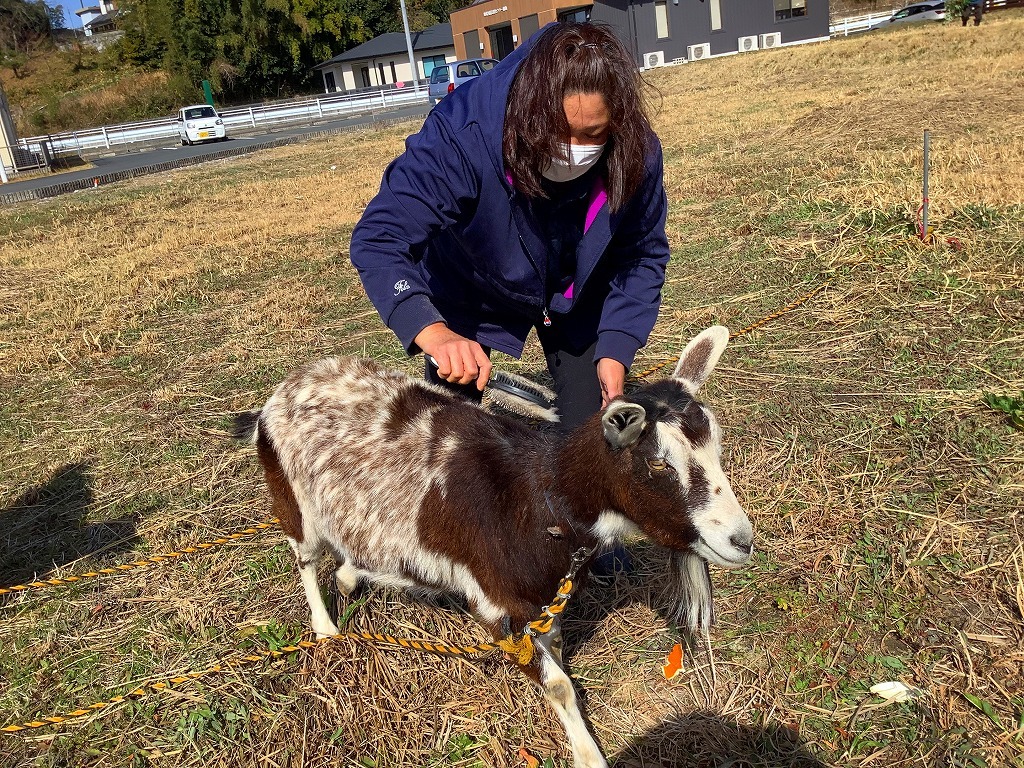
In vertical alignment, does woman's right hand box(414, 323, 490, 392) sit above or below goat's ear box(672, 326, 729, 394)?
above

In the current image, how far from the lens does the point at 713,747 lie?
2709 mm

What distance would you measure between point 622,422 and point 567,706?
1.09 metres

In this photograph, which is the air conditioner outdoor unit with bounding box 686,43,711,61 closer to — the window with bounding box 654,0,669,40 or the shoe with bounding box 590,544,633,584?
the window with bounding box 654,0,669,40

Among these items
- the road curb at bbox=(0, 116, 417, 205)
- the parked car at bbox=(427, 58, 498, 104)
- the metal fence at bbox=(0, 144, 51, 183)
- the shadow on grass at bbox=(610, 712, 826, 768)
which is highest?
the parked car at bbox=(427, 58, 498, 104)

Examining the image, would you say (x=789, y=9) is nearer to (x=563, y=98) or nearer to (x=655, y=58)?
(x=655, y=58)

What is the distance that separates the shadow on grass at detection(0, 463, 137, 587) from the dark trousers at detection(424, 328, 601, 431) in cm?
221

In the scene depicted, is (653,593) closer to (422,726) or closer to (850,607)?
(850,607)

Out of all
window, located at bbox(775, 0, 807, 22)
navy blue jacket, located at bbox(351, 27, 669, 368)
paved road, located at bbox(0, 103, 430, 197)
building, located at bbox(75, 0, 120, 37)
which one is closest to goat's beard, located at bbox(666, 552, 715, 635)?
navy blue jacket, located at bbox(351, 27, 669, 368)

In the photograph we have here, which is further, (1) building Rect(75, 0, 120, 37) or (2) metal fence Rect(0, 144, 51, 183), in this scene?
(1) building Rect(75, 0, 120, 37)

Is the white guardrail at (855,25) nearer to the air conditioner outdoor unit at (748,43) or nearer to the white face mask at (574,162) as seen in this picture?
the air conditioner outdoor unit at (748,43)

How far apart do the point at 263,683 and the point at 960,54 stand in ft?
74.6

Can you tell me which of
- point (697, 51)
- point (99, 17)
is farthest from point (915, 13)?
point (99, 17)

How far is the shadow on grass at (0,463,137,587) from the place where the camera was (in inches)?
159

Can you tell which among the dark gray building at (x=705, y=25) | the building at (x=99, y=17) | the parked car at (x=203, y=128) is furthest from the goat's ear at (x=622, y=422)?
the building at (x=99, y=17)
